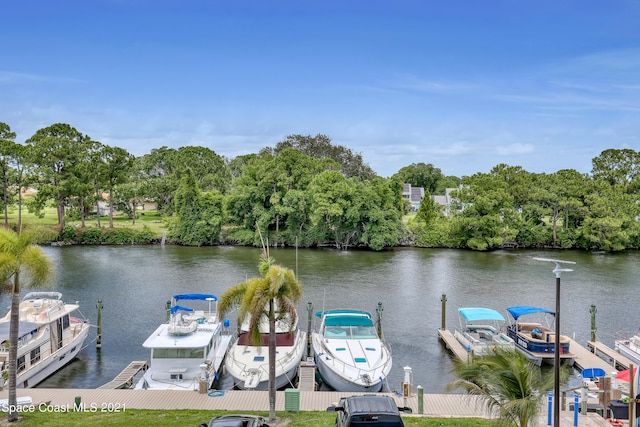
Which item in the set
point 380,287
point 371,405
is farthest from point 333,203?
point 371,405

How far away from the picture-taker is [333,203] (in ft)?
246

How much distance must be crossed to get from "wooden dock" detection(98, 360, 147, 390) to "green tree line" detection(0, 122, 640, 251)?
48.5 metres

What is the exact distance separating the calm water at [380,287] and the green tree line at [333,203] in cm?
426

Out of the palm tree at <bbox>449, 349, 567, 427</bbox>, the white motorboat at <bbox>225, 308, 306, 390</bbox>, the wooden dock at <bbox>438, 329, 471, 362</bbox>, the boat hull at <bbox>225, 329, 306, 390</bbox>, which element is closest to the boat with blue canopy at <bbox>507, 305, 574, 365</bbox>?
the wooden dock at <bbox>438, 329, 471, 362</bbox>

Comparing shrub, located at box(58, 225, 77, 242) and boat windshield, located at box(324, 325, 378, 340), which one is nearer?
boat windshield, located at box(324, 325, 378, 340)

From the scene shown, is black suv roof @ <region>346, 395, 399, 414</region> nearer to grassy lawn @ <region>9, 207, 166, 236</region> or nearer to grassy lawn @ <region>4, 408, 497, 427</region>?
grassy lawn @ <region>4, 408, 497, 427</region>

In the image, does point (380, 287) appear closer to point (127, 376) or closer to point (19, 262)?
point (127, 376)

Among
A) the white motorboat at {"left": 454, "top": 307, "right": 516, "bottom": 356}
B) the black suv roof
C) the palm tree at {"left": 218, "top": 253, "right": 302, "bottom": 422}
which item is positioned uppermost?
the palm tree at {"left": 218, "top": 253, "right": 302, "bottom": 422}

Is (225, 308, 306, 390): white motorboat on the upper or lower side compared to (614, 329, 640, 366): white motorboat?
upper

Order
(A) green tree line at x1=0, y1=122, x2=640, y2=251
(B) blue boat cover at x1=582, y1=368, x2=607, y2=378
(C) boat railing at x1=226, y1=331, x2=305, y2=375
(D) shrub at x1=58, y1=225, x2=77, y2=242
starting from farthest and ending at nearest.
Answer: (D) shrub at x1=58, y1=225, x2=77, y2=242, (A) green tree line at x1=0, y1=122, x2=640, y2=251, (C) boat railing at x1=226, y1=331, x2=305, y2=375, (B) blue boat cover at x1=582, y1=368, x2=607, y2=378

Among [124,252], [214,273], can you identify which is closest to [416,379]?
[214,273]

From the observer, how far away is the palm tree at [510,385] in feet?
43.5

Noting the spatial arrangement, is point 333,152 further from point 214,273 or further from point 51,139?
point 214,273

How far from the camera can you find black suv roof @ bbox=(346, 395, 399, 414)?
563 inches
